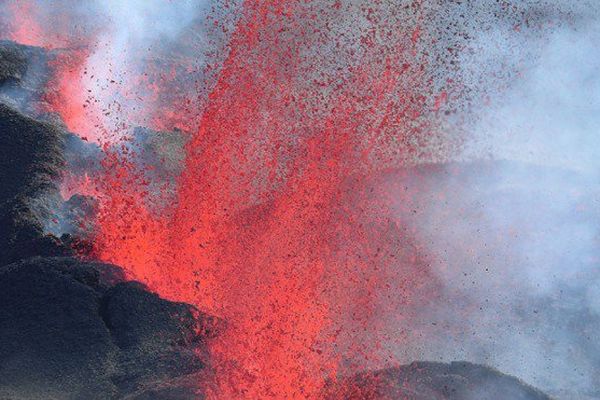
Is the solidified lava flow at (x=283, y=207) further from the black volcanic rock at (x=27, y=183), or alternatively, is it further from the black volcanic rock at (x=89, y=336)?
the black volcanic rock at (x=27, y=183)

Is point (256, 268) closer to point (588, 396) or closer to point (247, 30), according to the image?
point (588, 396)

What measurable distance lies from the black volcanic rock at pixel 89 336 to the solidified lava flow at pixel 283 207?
571 millimetres

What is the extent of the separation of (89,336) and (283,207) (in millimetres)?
4863

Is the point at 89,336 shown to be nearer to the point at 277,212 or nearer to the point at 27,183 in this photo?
the point at 27,183

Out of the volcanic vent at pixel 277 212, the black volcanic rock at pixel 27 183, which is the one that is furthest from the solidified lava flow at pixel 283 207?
the black volcanic rock at pixel 27 183

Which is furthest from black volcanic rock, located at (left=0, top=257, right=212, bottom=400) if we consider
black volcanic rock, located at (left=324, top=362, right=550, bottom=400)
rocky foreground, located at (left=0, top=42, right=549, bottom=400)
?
black volcanic rock, located at (left=324, top=362, right=550, bottom=400)

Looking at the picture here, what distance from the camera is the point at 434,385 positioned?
9.55 m

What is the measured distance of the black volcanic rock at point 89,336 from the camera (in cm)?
854

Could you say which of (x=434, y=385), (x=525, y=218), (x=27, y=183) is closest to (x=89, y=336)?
(x=27, y=183)

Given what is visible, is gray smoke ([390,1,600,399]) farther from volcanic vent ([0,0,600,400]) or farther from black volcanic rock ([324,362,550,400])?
black volcanic rock ([324,362,550,400])

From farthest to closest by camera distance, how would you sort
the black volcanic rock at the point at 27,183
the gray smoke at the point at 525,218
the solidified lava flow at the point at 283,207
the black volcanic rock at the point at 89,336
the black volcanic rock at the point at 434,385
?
the gray smoke at the point at 525,218
the solidified lava flow at the point at 283,207
the black volcanic rock at the point at 27,183
the black volcanic rock at the point at 434,385
the black volcanic rock at the point at 89,336

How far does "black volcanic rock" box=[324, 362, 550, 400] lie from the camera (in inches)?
369

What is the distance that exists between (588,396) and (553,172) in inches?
191

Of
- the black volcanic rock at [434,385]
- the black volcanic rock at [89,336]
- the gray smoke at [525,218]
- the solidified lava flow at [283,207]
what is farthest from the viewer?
the gray smoke at [525,218]
